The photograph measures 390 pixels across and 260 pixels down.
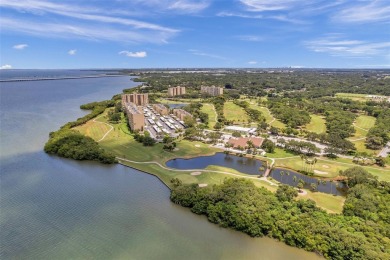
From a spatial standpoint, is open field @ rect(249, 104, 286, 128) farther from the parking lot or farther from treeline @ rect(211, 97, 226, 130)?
the parking lot

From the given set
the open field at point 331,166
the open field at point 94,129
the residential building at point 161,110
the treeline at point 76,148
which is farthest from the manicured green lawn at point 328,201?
the residential building at point 161,110

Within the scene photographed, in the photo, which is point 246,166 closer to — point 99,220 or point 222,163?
point 222,163

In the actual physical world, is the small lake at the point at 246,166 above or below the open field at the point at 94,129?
below

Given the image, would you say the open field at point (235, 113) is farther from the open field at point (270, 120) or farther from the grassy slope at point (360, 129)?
the grassy slope at point (360, 129)

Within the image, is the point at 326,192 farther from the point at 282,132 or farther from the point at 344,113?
the point at 344,113

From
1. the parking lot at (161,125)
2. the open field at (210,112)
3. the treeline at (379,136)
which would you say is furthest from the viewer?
the open field at (210,112)

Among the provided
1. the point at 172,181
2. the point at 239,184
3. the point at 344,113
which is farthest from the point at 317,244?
the point at 344,113
